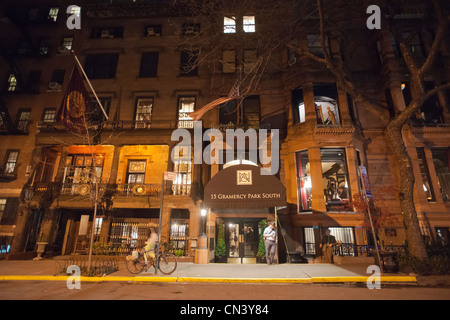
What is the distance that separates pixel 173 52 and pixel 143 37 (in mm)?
3273

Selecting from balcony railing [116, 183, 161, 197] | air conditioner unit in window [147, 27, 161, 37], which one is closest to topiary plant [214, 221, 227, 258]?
balcony railing [116, 183, 161, 197]

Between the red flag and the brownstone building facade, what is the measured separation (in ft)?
5.11

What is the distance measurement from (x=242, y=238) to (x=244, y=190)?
15.8ft

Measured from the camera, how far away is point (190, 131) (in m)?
15.5

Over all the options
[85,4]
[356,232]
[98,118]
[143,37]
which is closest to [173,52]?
[143,37]

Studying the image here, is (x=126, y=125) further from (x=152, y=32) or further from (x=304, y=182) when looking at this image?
(x=304, y=182)

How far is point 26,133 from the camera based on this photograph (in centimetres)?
1719

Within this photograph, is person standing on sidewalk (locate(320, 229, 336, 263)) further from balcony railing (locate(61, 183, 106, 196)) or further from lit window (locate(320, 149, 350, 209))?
balcony railing (locate(61, 183, 106, 196))

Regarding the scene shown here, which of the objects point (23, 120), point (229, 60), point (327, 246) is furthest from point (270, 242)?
point (23, 120)

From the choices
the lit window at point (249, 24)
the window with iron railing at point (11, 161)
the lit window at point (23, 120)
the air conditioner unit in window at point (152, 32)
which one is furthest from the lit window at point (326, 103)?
the window with iron railing at point (11, 161)

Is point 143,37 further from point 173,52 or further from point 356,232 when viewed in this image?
point 356,232

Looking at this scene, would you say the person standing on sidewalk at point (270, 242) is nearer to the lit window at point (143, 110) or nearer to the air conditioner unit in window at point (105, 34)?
the lit window at point (143, 110)

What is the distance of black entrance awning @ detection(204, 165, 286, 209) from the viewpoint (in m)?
10.8

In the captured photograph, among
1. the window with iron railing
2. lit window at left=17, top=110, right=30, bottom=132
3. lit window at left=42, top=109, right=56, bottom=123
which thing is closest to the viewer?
the window with iron railing
